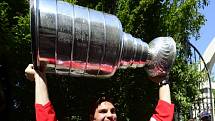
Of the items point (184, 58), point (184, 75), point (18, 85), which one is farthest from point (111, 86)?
point (184, 58)

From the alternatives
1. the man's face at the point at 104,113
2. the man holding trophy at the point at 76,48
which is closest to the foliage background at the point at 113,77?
the man's face at the point at 104,113

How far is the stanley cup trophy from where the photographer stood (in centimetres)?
226

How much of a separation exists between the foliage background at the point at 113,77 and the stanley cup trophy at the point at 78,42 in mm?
2989

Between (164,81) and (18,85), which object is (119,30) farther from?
(18,85)

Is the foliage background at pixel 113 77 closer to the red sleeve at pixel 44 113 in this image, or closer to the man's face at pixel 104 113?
the man's face at pixel 104 113

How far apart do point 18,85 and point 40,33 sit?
180 inches

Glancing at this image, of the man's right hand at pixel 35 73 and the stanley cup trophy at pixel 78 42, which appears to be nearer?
the stanley cup trophy at pixel 78 42

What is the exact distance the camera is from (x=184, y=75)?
9.68 metres

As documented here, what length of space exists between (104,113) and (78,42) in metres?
0.44

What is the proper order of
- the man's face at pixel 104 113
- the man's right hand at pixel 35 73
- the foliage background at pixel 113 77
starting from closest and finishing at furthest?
the man's right hand at pixel 35 73 < the man's face at pixel 104 113 < the foliage background at pixel 113 77

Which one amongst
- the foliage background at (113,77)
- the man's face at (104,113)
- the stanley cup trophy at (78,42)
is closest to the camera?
the stanley cup trophy at (78,42)

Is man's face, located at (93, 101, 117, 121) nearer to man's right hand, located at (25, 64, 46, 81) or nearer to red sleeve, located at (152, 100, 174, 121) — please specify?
red sleeve, located at (152, 100, 174, 121)

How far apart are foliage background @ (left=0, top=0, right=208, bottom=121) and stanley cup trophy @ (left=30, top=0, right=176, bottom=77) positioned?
299 cm

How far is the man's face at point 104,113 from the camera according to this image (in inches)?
101
